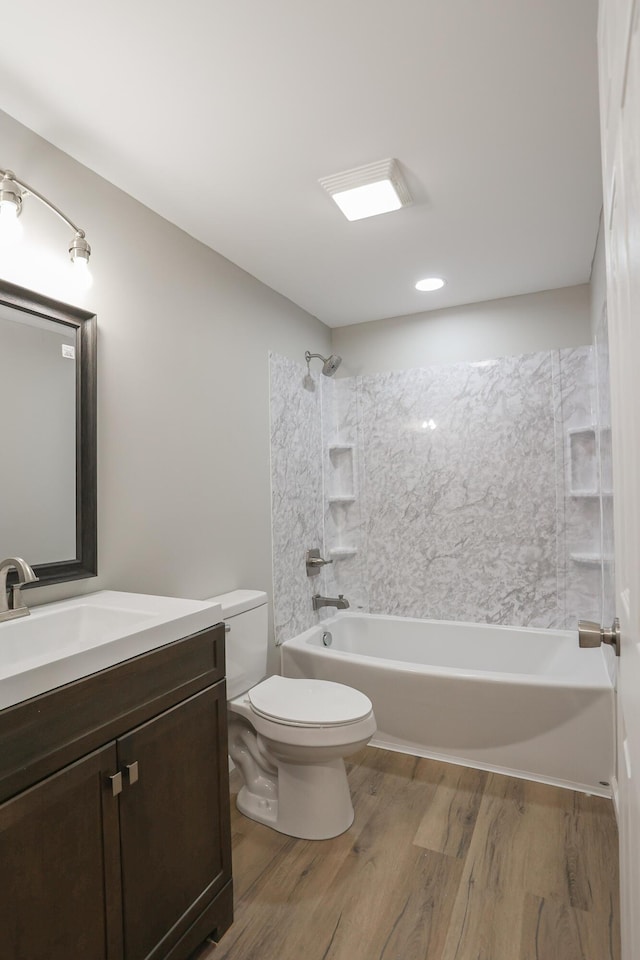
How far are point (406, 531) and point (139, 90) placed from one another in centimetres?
268

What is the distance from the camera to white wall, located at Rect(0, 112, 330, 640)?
1778 millimetres

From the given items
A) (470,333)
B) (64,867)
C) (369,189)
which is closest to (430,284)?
(470,333)

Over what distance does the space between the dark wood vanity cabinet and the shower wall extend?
4.75 ft

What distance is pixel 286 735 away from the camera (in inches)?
76.9

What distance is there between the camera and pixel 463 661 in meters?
3.21

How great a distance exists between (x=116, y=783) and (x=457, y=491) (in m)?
2.61

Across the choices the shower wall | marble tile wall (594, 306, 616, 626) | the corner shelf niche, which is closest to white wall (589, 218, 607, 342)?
marble tile wall (594, 306, 616, 626)

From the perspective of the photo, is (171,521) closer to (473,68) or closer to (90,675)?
(90,675)

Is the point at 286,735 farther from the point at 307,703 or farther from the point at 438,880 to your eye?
the point at 438,880

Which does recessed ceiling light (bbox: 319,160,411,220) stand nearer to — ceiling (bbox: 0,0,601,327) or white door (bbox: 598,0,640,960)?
ceiling (bbox: 0,0,601,327)

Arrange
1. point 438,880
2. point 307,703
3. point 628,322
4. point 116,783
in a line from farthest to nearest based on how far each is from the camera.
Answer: point 307,703 → point 438,880 → point 116,783 → point 628,322

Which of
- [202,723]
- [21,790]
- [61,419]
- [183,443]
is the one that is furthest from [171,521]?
[21,790]

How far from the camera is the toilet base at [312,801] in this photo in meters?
2.02

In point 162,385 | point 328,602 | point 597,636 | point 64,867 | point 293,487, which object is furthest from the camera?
point 328,602
